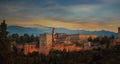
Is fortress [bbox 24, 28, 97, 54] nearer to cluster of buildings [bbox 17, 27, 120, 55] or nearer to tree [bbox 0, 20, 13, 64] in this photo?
cluster of buildings [bbox 17, 27, 120, 55]

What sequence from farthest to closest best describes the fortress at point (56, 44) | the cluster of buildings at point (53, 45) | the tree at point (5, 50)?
the fortress at point (56, 44), the cluster of buildings at point (53, 45), the tree at point (5, 50)

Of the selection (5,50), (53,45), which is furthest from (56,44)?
(5,50)

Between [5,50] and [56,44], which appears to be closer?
[5,50]

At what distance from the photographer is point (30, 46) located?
39500 mm

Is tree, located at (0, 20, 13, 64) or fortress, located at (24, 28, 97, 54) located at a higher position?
tree, located at (0, 20, 13, 64)

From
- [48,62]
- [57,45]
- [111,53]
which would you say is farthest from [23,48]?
[111,53]

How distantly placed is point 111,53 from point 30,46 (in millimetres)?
14444

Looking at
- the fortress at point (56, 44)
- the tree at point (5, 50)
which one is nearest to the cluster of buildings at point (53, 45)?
the fortress at point (56, 44)

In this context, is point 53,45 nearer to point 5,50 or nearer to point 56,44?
point 56,44

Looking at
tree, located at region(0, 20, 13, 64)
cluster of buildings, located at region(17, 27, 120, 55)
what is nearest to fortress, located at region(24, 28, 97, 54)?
cluster of buildings, located at region(17, 27, 120, 55)

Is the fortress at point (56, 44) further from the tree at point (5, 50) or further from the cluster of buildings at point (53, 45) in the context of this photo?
the tree at point (5, 50)

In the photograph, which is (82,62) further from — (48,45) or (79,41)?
(79,41)

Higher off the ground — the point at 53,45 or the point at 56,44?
the point at 56,44

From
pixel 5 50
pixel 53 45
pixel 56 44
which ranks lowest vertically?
pixel 53 45
